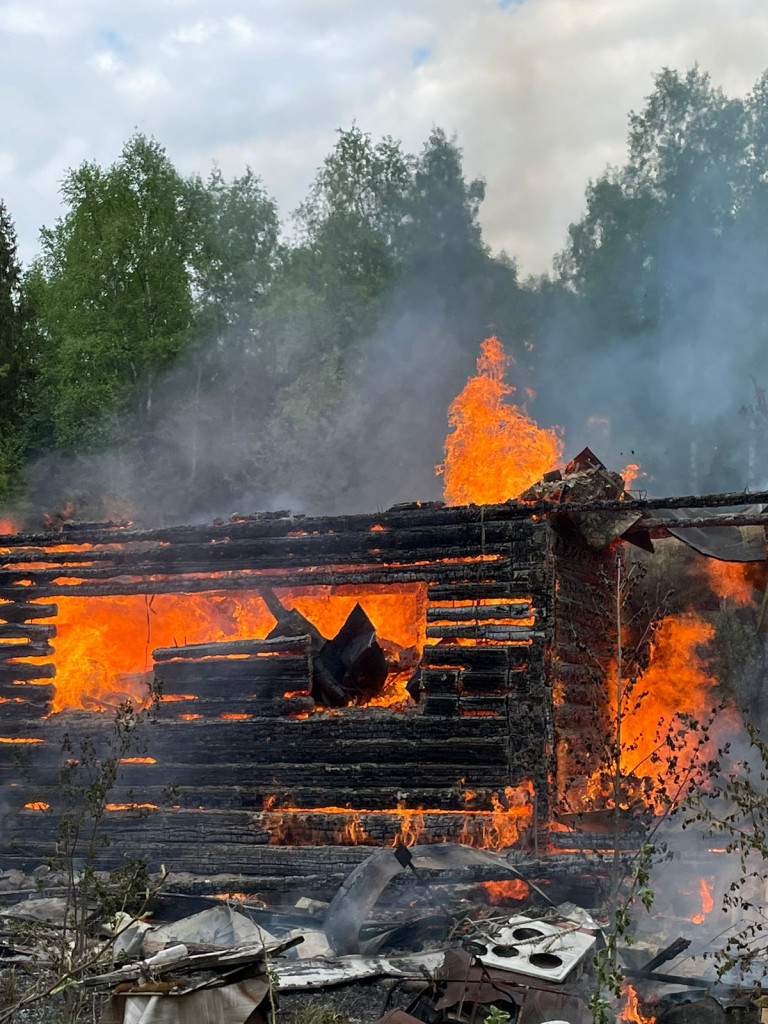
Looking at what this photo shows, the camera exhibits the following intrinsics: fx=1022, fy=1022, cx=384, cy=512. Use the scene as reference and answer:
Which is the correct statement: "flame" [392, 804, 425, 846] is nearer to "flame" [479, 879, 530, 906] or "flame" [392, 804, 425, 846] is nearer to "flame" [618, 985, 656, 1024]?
"flame" [479, 879, 530, 906]

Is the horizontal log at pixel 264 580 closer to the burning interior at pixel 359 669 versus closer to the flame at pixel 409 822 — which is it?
the burning interior at pixel 359 669

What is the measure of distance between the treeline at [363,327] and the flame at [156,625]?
15.5m

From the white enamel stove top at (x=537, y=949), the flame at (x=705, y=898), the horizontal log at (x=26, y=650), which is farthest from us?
the horizontal log at (x=26, y=650)

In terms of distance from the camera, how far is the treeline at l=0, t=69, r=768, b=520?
31.7 meters

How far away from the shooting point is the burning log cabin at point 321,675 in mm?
11172

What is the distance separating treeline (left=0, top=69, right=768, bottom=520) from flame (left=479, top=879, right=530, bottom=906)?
791 inches

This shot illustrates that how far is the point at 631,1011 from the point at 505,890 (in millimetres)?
2735

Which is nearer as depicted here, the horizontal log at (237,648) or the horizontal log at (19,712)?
the horizontal log at (237,648)

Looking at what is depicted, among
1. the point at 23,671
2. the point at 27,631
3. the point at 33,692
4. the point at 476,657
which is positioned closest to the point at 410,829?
the point at 476,657

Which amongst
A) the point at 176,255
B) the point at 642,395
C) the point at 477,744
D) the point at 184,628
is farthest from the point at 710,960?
the point at 176,255

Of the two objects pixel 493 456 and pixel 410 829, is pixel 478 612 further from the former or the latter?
pixel 493 456

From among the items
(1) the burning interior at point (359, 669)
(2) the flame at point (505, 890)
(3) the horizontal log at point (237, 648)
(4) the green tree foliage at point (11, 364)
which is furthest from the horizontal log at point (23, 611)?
(4) the green tree foliage at point (11, 364)

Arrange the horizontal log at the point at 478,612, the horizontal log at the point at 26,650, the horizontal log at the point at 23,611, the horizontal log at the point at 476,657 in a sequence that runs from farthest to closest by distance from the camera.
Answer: the horizontal log at the point at 23,611, the horizontal log at the point at 26,650, the horizontal log at the point at 478,612, the horizontal log at the point at 476,657

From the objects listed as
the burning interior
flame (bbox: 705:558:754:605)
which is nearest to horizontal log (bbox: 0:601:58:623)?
the burning interior
